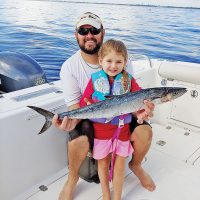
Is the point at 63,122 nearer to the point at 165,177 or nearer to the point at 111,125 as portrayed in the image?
the point at 111,125

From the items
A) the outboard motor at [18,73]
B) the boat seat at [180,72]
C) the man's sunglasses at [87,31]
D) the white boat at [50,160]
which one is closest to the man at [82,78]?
the man's sunglasses at [87,31]

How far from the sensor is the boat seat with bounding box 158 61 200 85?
284cm

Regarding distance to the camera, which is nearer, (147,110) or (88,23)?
(147,110)

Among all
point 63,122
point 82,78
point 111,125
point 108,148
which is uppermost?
point 82,78

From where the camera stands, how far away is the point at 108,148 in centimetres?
186

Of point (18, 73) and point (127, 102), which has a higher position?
point (127, 102)

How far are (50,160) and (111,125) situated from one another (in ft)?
2.27

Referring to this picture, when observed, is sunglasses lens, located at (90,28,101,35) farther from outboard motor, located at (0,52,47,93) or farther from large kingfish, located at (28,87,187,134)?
outboard motor, located at (0,52,47,93)

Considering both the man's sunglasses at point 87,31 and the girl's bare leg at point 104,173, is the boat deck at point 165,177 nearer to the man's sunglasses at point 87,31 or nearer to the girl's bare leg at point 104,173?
the girl's bare leg at point 104,173

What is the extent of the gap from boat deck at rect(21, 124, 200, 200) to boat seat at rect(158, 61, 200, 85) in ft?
2.16

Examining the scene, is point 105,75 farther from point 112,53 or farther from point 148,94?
point 148,94

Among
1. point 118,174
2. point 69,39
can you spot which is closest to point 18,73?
point 118,174

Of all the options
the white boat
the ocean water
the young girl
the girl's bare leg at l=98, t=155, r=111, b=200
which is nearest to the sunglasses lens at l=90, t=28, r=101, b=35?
the young girl

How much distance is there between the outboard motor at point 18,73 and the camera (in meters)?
2.90
